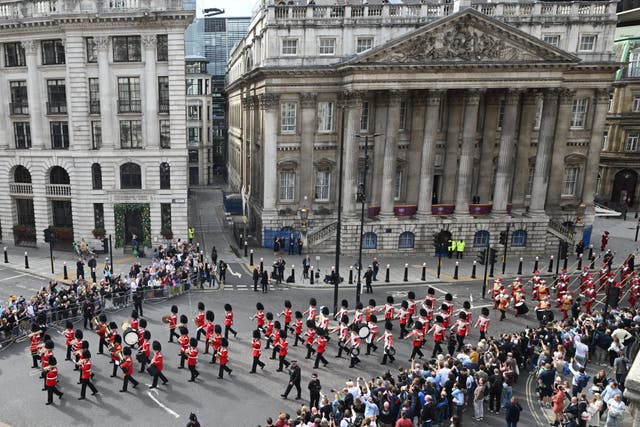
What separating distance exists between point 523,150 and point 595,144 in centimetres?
629

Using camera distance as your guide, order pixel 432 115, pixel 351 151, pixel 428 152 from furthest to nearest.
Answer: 1. pixel 428 152
2. pixel 351 151
3. pixel 432 115

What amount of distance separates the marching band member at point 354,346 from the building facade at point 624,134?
48163 millimetres

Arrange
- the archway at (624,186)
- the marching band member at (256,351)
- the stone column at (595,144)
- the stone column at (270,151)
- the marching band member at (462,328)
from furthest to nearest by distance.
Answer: the archway at (624,186) → the stone column at (595,144) → the stone column at (270,151) → the marching band member at (462,328) → the marching band member at (256,351)

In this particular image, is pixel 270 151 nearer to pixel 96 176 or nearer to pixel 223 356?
pixel 96 176

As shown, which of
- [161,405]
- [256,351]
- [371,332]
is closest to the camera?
[161,405]

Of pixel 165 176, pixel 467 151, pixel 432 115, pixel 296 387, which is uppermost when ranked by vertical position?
pixel 432 115

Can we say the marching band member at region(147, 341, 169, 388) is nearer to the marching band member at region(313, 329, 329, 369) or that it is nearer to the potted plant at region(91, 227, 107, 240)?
the marching band member at region(313, 329, 329, 369)

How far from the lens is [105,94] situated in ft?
120

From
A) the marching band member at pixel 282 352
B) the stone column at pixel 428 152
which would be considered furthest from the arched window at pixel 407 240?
the marching band member at pixel 282 352

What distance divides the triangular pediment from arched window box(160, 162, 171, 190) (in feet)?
47.7

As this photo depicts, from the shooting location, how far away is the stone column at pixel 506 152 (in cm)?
3881

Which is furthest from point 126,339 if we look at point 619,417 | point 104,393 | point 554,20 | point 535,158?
point 554,20

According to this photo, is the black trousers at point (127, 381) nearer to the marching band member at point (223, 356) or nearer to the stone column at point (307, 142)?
the marching band member at point (223, 356)

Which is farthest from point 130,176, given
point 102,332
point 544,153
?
point 544,153
